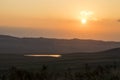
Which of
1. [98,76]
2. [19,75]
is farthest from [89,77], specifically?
[19,75]

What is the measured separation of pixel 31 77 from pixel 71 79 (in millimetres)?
2062

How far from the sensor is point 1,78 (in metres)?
21.3

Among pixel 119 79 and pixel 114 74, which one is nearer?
pixel 119 79

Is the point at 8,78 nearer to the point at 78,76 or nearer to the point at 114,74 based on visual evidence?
the point at 78,76

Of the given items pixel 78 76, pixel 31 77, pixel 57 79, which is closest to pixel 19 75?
pixel 31 77

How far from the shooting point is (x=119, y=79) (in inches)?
870

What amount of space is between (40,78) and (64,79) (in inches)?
52.0

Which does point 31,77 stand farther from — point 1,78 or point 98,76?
point 98,76

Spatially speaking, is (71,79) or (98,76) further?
(98,76)

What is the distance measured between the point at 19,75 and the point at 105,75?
4.97 meters

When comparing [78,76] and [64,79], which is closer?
[64,79]

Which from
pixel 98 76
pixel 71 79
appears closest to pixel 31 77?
pixel 71 79

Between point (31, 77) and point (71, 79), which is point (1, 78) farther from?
point (71, 79)

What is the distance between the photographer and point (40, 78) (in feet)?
72.5
